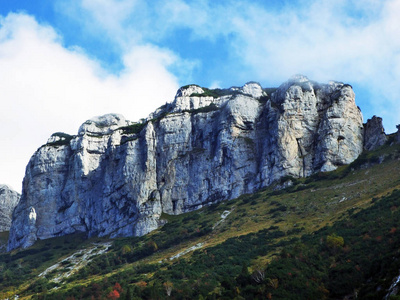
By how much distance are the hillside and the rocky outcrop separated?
7.28 m

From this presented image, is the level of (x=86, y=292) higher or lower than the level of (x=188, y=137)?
lower

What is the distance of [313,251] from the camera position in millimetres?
74562

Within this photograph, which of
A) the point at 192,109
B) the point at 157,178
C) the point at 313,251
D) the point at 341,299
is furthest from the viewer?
the point at 192,109

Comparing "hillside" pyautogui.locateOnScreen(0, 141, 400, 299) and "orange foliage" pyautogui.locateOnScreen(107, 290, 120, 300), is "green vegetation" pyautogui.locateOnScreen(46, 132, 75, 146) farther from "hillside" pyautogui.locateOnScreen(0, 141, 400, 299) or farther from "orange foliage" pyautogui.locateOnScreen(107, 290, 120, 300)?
"orange foliage" pyautogui.locateOnScreen(107, 290, 120, 300)

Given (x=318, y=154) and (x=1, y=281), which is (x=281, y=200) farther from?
(x=1, y=281)

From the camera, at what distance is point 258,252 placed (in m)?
88.3

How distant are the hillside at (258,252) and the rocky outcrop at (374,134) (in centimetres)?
728

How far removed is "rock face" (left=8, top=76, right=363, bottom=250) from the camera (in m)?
133

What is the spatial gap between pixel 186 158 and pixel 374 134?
190ft

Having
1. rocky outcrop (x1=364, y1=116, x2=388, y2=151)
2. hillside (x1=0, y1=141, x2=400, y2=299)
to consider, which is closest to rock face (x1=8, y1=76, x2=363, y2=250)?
rocky outcrop (x1=364, y1=116, x2=388, y2=151)

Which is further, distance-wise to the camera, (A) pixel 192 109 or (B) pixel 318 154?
(A) pixel 192 109

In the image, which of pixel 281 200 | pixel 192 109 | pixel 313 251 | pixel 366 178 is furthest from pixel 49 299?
pixel 192 109

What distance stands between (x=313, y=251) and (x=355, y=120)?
7074 centimetres

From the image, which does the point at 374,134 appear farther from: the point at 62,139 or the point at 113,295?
the point at 62,139
